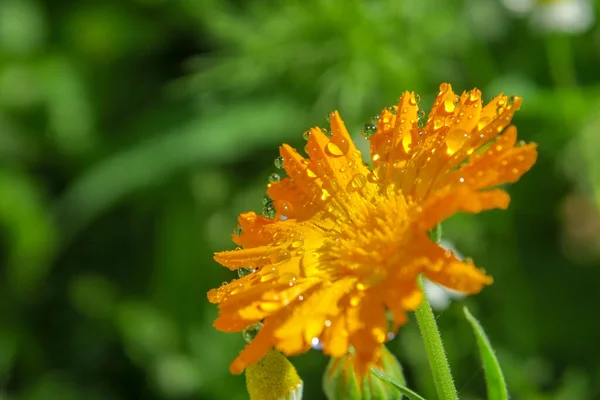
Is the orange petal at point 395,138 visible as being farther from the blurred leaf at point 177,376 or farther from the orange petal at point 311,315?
the blurred leaf at point 177,376

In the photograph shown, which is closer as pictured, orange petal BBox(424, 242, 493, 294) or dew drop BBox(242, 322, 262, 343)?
orange petal BBox(424, 242, 493, 294)

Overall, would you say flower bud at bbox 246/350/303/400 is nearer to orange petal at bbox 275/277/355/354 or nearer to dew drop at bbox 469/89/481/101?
orange petal at bbox 275/277/355/354

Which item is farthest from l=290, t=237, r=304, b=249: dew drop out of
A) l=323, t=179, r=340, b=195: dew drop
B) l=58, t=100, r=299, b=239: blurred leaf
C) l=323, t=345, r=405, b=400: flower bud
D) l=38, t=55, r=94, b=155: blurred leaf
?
l=38, t=55, r=94, b=155: blurred leaf

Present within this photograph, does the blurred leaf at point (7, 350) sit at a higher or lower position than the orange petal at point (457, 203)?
higher

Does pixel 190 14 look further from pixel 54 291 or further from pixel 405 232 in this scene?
pixel 405 232

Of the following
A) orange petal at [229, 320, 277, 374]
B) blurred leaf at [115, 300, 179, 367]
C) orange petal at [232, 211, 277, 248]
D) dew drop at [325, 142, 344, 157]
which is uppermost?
blurred leaf at [115, 300, 179, 367]

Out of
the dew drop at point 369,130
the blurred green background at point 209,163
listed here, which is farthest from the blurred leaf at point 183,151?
the dew drop at point 369,130

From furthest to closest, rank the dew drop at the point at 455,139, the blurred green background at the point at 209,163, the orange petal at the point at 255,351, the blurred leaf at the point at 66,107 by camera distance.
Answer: the blurred leaf at the point at 66,107
the blurred green background at the point at 209,163
the dew drop at the point at 455,139
the orange petal at the point at 255,351
